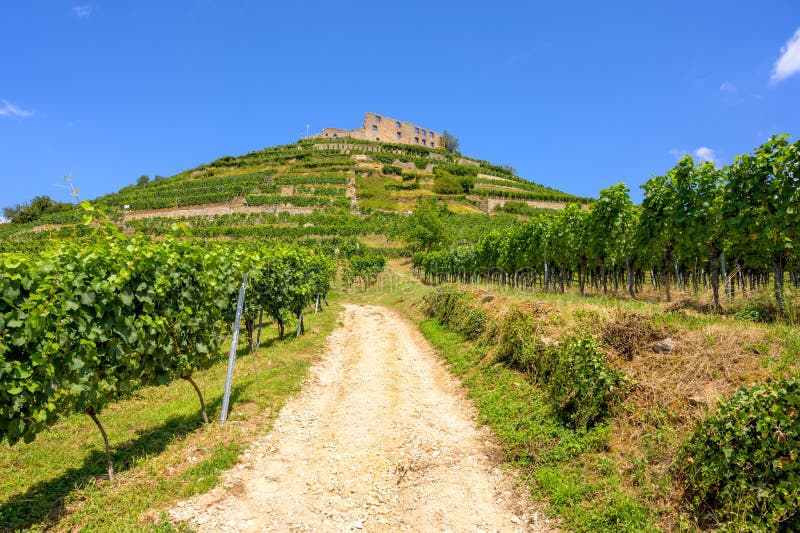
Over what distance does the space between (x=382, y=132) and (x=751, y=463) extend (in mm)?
117697

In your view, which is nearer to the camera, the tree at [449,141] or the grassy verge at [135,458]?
the grassy verge at [135,458]

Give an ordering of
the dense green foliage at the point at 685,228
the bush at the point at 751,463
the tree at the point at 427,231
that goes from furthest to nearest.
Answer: the tree at the point at 427,231
the dense green foliage at the point at 685,228
the bush at the point at 751,463

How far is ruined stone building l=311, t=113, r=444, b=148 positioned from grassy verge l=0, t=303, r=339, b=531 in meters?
110

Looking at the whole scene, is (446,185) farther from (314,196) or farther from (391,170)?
(314,196)

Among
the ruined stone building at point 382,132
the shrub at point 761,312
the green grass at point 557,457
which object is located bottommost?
Answer: the green grass at point 557,457

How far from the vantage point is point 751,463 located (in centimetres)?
411

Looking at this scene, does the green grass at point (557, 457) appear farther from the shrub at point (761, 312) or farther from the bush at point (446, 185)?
the bush at point (446, 185)

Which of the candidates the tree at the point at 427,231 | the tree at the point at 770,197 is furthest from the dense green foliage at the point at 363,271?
the tree at the point at 770,197

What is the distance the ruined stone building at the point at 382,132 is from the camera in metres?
112

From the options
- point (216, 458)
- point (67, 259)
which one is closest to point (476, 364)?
point (216, 458)

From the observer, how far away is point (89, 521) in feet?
15.6

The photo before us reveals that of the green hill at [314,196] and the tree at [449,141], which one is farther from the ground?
the tree at [449,141]

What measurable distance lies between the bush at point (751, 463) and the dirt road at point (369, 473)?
1894 mm

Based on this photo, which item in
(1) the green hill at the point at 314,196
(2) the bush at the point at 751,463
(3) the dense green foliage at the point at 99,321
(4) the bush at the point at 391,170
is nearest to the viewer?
(2) the bush at the point at 751,463
